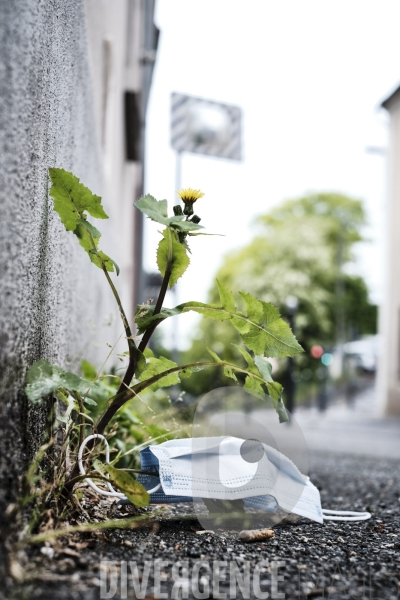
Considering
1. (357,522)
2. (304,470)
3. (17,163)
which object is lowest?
(357,522)

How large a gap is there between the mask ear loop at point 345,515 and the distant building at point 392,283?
1365 cm

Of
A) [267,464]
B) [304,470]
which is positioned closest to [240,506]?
[267,464]

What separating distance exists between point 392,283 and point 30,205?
15300 mm

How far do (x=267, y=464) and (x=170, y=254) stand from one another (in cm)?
81

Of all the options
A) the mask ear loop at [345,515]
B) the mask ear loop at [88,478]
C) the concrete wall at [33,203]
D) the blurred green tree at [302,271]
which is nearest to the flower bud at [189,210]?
the concrete wall at [33,203]

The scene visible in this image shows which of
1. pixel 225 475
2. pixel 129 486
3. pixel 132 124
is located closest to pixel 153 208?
pixel 129 486

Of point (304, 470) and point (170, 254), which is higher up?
point (170, 254)

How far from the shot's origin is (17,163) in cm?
144

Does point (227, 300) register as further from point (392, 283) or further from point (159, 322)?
point (392, 283)

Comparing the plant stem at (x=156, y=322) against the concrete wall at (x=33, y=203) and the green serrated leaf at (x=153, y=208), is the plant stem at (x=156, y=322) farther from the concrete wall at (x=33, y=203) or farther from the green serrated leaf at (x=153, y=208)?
the concrete wall at (x=33, y=203)

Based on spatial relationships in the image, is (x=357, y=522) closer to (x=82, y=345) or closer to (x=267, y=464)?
(x=267, y=464)

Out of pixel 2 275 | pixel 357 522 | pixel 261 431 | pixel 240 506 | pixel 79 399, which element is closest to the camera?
pixel 2 275

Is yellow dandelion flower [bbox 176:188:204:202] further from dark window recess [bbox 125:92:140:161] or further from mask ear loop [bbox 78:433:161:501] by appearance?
dark window recess [bbox 125:92:140:161]

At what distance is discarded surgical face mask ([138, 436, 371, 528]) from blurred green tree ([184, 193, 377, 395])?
24988 mm
